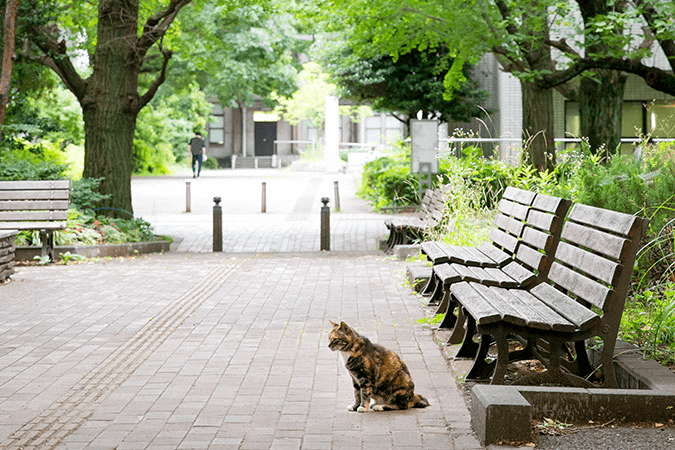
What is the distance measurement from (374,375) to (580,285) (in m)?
1.43

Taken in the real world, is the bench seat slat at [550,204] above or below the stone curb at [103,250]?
above

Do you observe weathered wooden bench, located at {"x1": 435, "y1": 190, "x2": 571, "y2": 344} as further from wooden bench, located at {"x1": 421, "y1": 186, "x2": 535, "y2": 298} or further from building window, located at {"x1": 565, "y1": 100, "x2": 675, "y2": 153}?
building window, located at {"x1": 565, "y1": 100, "x2": 675, "y2": 153}

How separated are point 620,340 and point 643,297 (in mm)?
1229

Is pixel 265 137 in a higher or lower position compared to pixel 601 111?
higher

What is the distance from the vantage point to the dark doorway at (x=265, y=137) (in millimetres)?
69312

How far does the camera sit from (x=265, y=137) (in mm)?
69312

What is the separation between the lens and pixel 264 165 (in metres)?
65.4

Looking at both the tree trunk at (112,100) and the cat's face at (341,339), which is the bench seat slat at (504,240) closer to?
the cat's face at (341,339)

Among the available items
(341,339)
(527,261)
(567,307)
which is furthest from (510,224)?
(341,339)

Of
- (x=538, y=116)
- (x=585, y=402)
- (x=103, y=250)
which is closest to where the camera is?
(x=585, y=402)

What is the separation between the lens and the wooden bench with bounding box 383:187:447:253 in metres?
12.5

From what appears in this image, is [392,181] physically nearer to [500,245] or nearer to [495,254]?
[500,245]

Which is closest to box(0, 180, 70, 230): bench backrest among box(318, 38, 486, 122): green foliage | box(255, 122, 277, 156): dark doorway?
box(318, 38, 486, 122): green foliage

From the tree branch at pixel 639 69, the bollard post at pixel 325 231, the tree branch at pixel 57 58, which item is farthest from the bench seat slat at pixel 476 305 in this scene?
the tree branch at pixel 57 58
